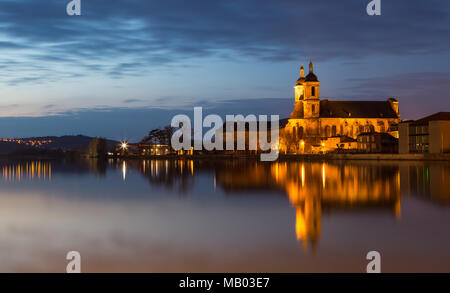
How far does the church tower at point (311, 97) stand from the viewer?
9594 centimetres

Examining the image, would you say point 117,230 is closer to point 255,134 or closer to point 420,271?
point 420,271

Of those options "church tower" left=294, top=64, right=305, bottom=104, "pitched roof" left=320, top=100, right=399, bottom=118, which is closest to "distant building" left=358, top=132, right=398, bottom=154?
"pitched roof" left=320, top=100, right=399, bottom=118

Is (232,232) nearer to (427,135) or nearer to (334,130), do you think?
(427,135)

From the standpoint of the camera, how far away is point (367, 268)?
28.0 ft

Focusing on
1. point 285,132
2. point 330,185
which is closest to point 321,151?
point 285,132

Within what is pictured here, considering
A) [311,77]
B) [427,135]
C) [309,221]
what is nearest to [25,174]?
[309,221]

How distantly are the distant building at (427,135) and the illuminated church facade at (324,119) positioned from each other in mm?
26094

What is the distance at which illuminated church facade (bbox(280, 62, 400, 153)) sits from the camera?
9494 centimetres

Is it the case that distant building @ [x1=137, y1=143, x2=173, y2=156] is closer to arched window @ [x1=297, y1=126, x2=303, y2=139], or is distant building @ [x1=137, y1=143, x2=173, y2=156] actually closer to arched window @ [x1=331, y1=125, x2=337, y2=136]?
arched window @ [x1=297, y1=126, x2=303, y2=139]

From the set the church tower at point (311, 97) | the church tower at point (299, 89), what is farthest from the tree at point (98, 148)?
the church tower at point (311, 97)

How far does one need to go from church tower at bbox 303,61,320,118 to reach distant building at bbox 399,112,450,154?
105 ft

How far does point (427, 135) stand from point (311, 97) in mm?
37127

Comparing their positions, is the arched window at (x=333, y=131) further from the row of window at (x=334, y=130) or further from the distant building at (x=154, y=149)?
the distant building at (x=154, y=149)

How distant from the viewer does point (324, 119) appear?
322ft
